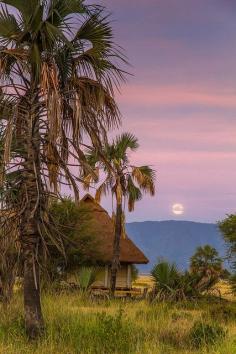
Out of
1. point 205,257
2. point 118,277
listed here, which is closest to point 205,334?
point 118,277

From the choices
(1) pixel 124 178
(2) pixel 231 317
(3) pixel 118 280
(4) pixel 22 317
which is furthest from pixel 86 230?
(4) pixel 22 317

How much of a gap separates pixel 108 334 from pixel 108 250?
31173 mm

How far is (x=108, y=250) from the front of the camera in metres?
44.4

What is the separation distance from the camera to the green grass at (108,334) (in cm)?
1230

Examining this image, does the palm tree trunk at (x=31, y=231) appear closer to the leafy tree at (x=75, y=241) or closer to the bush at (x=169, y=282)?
the bush at (x=169, y=282)

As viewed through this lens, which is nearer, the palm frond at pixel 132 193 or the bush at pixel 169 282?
the bush at pixel 169 282

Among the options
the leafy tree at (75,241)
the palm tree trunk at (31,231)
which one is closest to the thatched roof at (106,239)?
the leafy tree at (75,241)

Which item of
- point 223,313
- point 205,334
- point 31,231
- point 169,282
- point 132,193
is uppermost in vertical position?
point 132,193

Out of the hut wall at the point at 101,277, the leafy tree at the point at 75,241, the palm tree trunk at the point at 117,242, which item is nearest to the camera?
the leafy tree at the point at 75,241

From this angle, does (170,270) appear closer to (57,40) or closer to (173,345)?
(173,345)

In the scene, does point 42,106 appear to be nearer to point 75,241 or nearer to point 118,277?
point 75,241

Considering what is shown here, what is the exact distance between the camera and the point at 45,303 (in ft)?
59.0

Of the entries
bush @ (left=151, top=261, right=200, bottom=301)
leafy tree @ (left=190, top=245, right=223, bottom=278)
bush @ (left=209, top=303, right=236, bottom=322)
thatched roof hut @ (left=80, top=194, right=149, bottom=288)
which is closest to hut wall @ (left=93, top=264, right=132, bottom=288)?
thatched roof hut @ (left=80, top=194, right=149, bottom=288)

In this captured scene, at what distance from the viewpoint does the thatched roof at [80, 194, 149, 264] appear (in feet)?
144
